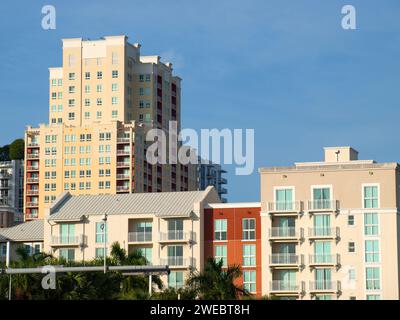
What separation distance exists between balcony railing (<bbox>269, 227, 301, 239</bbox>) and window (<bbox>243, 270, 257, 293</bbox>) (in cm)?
443

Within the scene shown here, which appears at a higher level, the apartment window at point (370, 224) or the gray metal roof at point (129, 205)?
the gray metal roof at point (129, 205)

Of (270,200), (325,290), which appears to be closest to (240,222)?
(270,200)

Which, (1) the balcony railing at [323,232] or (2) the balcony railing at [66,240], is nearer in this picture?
(1) the balcony railing at [323,232]

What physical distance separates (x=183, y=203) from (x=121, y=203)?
731 cm

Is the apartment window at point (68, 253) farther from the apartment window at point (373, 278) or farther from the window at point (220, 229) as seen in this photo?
the apartment window at point (373, 278)

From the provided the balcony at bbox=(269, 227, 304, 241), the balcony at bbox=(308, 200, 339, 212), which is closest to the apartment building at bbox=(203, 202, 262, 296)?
the balcony at bbox=(269, 227, 304, 241)

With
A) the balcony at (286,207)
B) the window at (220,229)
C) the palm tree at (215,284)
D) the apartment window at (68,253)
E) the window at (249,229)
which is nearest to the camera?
the palm tree at (215,284)

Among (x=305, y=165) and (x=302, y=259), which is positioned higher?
(x=305, y=165)

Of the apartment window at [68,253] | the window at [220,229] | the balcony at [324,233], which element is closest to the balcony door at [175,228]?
the window at [220,229]

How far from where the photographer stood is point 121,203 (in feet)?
404

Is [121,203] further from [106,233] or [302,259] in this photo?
[302,259]

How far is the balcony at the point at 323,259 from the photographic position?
368 ft

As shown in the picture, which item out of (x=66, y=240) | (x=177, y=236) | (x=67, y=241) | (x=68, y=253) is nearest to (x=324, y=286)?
(x=177, y=236)

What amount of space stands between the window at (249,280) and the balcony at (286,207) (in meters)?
6.67
